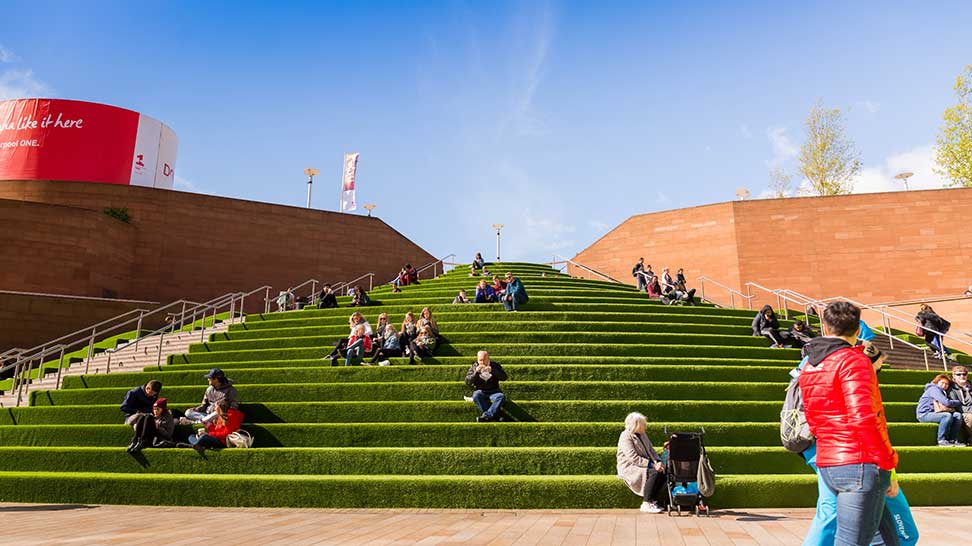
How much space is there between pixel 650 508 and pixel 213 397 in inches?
226

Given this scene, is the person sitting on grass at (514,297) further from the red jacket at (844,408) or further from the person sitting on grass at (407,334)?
the red jacket at (844,408)

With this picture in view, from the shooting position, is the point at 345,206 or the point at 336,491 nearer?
the point at 336,491

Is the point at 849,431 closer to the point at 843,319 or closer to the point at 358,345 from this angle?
the point at 843,319

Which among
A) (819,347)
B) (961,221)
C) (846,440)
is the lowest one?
(846,440)

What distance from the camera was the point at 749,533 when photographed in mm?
4867

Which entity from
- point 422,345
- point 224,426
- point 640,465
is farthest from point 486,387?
point 224,426

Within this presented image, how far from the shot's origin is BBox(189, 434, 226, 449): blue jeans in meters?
7.55

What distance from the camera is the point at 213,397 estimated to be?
826 centimetres

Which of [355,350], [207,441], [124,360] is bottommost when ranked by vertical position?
[207,441]

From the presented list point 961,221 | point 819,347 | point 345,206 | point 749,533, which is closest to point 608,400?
point 749,533

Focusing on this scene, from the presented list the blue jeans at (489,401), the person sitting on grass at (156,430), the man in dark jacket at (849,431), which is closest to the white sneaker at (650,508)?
the blue jeans at (489,401)

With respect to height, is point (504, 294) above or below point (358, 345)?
above

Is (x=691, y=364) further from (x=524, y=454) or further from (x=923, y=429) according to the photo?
(x=524, y=454)

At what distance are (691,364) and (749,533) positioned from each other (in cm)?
558
